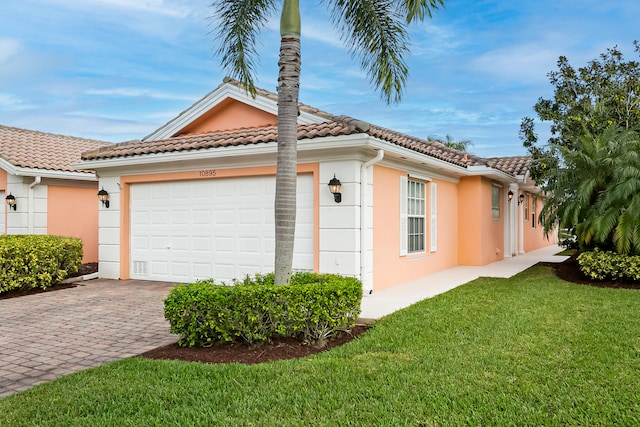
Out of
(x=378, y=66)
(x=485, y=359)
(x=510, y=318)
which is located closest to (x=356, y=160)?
(x=378, y=66)

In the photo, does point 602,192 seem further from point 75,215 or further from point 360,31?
point 75,215

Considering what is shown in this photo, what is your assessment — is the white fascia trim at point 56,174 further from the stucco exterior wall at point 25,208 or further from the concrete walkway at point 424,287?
the concrete walkway at point 424,287

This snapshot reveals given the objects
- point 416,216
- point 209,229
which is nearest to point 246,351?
point 209,229

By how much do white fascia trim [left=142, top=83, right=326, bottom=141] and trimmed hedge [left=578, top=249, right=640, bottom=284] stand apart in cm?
747

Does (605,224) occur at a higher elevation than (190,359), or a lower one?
higher

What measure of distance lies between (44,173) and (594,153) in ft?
47.6

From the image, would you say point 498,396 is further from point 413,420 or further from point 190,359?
point 190,359

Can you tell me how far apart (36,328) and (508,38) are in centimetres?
1328

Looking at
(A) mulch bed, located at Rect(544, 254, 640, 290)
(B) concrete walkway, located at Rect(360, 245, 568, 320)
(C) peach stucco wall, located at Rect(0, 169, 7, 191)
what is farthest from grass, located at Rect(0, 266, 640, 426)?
(C) peach stucco wall, located at Rect(0, 169, 7, 191)

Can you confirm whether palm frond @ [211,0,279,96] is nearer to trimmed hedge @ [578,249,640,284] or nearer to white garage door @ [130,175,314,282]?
white garage door @ [130,175,314,282]

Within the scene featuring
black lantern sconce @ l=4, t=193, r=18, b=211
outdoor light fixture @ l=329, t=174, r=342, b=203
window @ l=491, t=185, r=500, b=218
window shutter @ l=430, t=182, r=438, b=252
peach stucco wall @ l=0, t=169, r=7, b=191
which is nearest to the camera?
outdoor light fixture @ l=329, t=174, r=342, b=203

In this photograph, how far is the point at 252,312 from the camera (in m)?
5.77

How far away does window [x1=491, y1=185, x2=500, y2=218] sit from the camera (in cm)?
1667

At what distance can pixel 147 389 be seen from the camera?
4.51 metres
